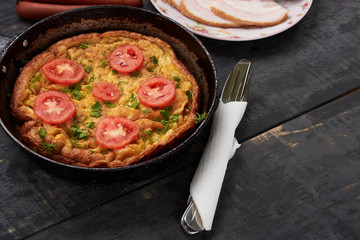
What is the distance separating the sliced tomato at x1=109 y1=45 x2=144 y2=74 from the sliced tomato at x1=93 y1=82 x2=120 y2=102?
14 centimetres

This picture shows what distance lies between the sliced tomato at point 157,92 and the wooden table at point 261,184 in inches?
14.8

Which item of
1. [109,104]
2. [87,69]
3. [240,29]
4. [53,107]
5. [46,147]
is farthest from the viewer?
[240,29]

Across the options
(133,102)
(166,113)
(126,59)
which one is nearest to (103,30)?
(126,59)

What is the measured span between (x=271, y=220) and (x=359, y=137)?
89 centimetres

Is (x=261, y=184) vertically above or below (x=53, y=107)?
below

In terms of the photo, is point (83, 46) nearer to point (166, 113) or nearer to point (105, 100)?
point (105, 100)

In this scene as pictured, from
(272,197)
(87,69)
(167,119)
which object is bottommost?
(272,197)

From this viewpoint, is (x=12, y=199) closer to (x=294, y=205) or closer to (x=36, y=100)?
(x=36, y=100)

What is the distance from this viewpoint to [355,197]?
94.6 inches

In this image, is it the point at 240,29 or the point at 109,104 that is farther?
the point at 240,29

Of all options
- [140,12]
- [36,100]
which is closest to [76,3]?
[140,12]

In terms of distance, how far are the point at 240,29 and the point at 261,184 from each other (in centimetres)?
133

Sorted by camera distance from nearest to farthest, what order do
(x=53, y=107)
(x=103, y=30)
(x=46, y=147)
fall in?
(x=46, y=147), (x=53, y=107), (x=103, y=30)

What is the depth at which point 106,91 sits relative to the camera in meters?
2.48
